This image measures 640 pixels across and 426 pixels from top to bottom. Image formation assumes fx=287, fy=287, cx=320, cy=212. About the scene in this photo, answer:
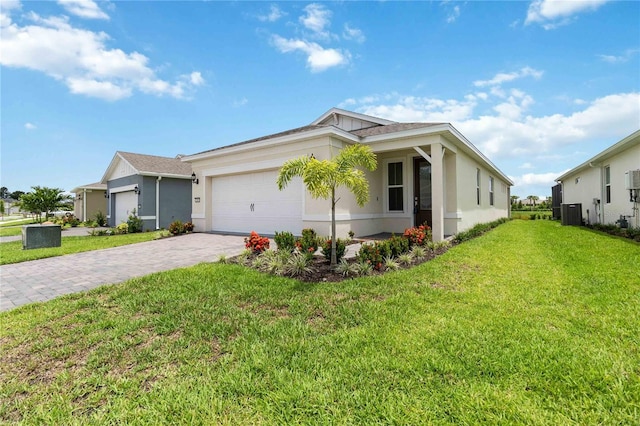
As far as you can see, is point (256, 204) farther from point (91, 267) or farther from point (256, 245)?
point (91, 267)

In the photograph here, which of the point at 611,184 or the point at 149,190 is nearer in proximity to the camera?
the point at 611,184

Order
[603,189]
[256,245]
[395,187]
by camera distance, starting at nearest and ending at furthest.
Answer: [256,245] → [395,187] → [603,189]

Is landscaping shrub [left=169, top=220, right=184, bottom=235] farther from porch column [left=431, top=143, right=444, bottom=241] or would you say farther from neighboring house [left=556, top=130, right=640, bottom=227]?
neighboring house [left=556, top=130, right=640, bottom=227]

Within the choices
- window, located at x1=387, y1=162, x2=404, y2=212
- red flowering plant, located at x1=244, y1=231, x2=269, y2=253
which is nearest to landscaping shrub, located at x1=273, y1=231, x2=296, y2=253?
red flowering plant, located at x1=244, y1=231, x2=269, y2=253

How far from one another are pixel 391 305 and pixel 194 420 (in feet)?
8.39

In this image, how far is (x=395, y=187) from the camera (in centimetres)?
1072

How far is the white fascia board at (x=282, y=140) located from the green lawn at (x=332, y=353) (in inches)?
206

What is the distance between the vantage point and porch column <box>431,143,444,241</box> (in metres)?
8.28

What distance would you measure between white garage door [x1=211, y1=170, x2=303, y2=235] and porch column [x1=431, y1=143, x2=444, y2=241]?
4254 millimetres

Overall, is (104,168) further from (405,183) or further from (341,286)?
(341,286)

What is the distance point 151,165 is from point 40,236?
8.75m

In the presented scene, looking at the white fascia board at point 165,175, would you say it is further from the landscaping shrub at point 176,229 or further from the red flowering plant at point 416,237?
the red flowering plant at point 416,237

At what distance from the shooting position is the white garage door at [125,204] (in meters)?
17.3

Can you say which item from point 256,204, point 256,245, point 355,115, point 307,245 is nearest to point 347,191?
point 307,245
